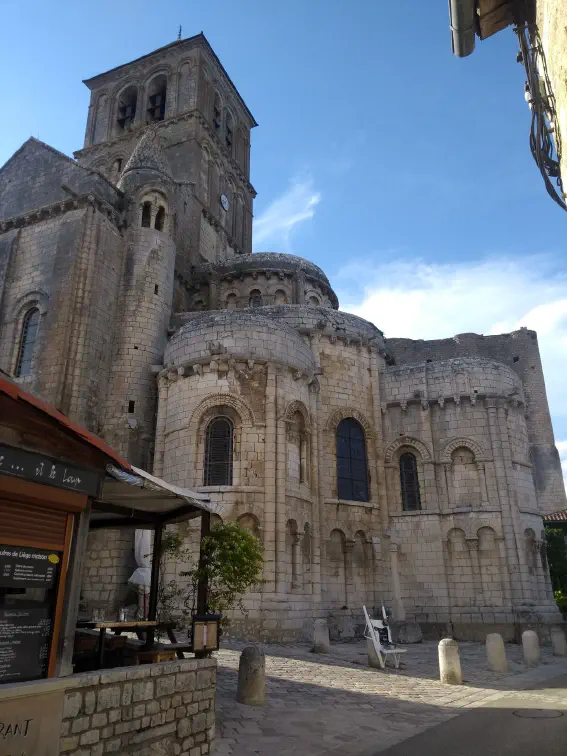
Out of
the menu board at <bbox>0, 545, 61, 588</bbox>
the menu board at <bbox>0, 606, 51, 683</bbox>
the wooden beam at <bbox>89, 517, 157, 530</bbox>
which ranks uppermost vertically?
the wooden beam at <bbox>89, 517, 157, 530</bbox>

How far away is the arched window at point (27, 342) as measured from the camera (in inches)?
842

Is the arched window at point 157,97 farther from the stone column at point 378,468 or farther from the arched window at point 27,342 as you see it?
the stone column at point 378,468

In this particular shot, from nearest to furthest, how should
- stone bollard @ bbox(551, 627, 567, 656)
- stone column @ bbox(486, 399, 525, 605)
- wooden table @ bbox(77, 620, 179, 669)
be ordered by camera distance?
wooden table @ bbox(77, 620, 179, 669), stone bollard @ bbox(551, 627, 567, 656), stone column @ bbox(486, 399, 525, 605)

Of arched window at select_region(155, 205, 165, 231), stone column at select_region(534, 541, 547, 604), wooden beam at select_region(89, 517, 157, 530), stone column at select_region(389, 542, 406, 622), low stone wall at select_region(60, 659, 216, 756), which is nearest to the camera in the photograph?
low stone wall at select_region(60, 659, 216, 756)

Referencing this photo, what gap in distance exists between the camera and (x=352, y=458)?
71.8ft

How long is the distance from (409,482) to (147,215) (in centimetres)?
1533

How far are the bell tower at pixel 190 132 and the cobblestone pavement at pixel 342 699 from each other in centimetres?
2204

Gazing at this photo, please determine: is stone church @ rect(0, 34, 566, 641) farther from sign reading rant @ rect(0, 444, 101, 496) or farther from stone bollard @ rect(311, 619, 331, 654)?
sign reading rant @ rect(0, 444, 101, 496)

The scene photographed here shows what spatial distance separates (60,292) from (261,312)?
7510 mm

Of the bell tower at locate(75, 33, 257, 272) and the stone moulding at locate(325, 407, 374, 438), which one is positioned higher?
the bell tower at locate(75, 33, 257, 272)

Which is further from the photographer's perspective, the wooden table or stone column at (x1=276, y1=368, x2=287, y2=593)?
stone column at (x1=276, y1=368, x2=287, y2=593)

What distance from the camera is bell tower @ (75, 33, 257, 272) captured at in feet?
109

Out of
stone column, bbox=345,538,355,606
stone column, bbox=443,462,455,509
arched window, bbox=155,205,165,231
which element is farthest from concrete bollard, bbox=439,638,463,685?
arched window, bbox=155,205,165,231

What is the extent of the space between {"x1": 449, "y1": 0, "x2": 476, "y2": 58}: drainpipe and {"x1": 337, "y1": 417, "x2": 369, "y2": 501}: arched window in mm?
16533
